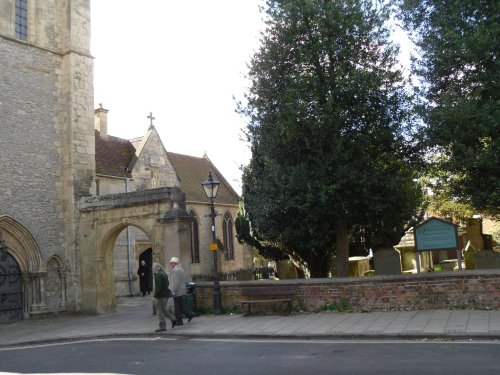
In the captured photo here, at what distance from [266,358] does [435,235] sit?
7283 millimetres

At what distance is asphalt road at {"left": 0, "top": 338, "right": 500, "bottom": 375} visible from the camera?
23.2 ft

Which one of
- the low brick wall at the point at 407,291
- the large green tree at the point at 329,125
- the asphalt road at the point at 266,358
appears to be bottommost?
the asphalt road at the point at 266,358

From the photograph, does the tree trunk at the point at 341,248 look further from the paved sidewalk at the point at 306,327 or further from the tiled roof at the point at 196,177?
the tiled roof at the point at 196,177

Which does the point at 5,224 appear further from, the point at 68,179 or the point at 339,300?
the point at 339,300

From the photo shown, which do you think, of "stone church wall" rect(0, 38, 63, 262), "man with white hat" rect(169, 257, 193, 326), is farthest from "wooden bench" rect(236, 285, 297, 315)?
"stone church wall" rect(0, 38, 63, 262)

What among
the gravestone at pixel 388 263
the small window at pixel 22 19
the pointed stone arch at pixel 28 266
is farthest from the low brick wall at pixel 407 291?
the small window at pixel 22 19

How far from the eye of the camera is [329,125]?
49.2 ft

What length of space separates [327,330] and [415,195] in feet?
26.7

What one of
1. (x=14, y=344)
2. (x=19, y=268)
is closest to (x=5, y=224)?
(x=19, y=268)

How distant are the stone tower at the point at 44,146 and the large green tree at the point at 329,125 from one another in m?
7.97

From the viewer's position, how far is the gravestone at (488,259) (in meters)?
13.9

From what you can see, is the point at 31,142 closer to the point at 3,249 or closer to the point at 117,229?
the point at 3,249

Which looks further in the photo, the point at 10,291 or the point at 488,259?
the point at 10,291

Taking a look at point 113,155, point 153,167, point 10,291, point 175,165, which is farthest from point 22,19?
point 175,165
